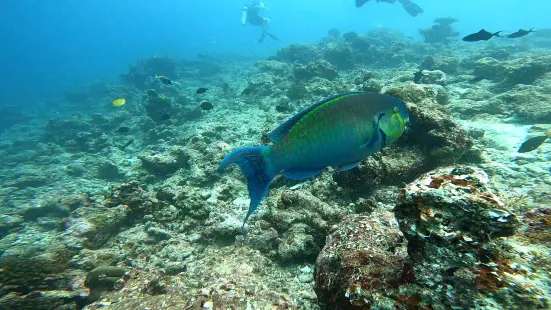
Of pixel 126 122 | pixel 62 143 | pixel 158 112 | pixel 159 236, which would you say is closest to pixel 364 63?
pixel 158 112

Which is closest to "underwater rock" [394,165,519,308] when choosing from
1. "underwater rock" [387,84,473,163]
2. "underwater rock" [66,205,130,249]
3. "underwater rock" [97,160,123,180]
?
"underwater rock" [387,84,473,163]

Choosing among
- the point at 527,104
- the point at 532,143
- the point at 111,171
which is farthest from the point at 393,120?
the point at 111,171

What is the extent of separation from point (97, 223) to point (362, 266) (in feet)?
17.1

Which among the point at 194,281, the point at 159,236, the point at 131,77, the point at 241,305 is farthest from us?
the point at 131,77

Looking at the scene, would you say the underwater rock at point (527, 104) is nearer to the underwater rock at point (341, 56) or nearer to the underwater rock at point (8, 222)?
the underwater rock at point (341, 56)

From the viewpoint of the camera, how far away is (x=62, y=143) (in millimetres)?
13758

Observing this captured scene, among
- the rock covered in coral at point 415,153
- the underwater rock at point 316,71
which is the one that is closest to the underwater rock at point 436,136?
the rock covered in coral at point 415,153

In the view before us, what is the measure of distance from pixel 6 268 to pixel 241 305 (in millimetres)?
3770

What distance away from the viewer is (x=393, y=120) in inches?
80.5

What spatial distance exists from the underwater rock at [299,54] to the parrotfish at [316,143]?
20421 mm

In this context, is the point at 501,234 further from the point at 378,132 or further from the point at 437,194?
the point at 378,132

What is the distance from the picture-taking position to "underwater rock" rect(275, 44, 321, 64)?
21266 millimetres

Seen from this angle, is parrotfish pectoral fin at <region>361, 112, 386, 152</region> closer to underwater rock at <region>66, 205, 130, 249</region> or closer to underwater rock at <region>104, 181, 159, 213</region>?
underwater rock at <region>104, 181, 159, 213</region>

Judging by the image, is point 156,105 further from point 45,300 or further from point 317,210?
point 317,210
